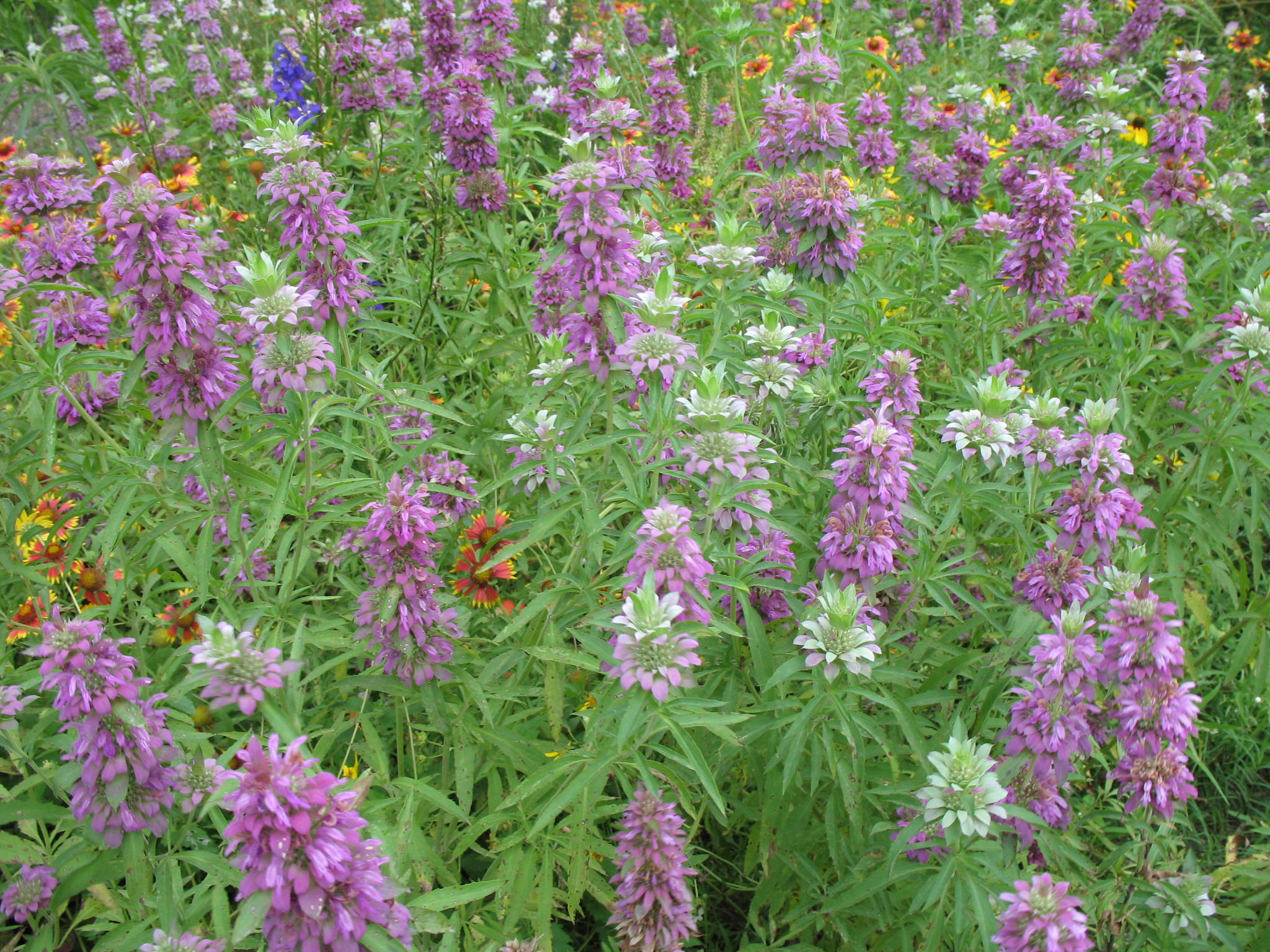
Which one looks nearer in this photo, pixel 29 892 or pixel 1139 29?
pixel 29 892

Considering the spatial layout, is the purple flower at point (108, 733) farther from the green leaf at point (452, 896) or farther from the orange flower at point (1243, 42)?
the orange flower at point (1243, 42)

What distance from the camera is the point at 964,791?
2342mm

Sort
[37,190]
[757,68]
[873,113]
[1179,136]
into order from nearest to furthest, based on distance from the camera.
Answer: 1. [37,190]
2. [1179,136]
3. [873,113]
4. [757,68]

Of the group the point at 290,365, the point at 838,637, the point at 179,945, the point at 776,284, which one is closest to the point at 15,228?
the point at 290,365

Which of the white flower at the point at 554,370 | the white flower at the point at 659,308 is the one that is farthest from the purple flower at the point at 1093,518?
the white flower at the point at 554,370

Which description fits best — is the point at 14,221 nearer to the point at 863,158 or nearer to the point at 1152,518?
the point at 863,158

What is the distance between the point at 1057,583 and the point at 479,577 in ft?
6.01

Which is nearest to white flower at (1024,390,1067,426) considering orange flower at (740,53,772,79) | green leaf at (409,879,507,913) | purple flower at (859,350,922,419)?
purple flower at (859,350,922,419)

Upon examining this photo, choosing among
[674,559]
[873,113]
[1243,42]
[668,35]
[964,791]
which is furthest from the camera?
[1243,42]

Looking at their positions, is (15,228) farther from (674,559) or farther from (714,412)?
(674,559)

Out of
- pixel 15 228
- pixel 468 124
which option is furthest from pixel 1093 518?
pixel 15 228

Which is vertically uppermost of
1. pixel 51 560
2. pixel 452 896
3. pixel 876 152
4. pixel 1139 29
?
pixel 1139 29

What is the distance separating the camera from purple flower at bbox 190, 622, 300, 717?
6.14ft

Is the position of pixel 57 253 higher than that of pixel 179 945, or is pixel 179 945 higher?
pixel 57 253
